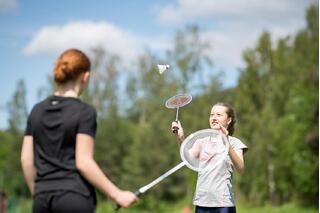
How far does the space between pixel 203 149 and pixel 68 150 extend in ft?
5.87

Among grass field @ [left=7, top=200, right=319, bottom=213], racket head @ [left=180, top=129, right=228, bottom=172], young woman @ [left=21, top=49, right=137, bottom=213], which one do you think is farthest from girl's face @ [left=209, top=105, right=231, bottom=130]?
grass field @ [left=7, top=200, right=319, bottom=213]

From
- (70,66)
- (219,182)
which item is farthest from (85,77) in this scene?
(219,182)

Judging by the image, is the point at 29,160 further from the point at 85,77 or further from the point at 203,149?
the point at 203,149

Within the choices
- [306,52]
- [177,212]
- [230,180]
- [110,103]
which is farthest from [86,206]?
[110,103]

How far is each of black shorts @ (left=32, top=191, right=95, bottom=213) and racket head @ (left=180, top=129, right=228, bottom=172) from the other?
1.27 m

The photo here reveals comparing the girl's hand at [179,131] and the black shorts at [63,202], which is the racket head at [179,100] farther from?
the black shorts at [63,202]

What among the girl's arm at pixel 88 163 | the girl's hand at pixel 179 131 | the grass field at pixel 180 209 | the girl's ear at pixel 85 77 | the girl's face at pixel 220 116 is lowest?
the grass field at pixel 180 209

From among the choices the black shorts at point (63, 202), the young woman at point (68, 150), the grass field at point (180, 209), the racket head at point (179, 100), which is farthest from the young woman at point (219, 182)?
the grass field at point (180, 209)

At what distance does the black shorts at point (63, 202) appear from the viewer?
378cm

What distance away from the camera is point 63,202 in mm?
3779

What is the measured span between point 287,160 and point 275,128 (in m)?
1.77

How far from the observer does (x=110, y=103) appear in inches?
2007

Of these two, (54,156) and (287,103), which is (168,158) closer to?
(287,103)

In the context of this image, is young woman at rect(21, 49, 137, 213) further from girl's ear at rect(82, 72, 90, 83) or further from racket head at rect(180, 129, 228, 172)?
racket head at rect(180, 129, 228, 172)
